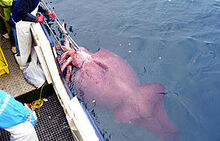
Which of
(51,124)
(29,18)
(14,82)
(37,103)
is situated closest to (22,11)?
(29,18)

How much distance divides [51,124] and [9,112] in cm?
141

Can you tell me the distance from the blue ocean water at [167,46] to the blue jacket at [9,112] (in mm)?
2452

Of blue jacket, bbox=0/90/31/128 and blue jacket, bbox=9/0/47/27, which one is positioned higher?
blue jacket, bbox=9/0/47/27

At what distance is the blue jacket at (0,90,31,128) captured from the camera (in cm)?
321

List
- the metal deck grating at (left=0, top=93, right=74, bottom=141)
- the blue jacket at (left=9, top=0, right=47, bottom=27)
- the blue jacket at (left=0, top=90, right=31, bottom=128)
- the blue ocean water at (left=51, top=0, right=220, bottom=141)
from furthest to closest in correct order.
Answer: the blue ocean water at (left=51, top=0, right=220, bottom=141) → the blue jacket at (left=9, top=0, right=47, bottom=27) → the metal deck grating at (left=0, top=93, right=74, bottom=141) → the blue jacket at (left=0, top=90, right=31, bottom=128)

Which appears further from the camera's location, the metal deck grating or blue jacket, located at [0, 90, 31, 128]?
the metal deck grating

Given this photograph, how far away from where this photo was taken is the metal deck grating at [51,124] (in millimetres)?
4332

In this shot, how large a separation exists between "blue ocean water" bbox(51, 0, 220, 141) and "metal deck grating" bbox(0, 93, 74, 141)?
3.98ft

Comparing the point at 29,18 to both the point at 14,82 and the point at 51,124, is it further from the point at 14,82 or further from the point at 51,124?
the point at 51,124

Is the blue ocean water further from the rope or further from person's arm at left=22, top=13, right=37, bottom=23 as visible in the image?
person's arm at left=22, top=13, right=37, bottom=23

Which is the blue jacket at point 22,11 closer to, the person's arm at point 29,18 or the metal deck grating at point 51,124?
the person's arm at point 29,18

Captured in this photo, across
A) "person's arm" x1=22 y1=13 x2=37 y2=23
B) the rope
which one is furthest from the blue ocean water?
"person's arm" x1=22 y1=13 x2=37 y2=23

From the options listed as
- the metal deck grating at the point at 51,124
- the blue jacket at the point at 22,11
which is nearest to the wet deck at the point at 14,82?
the metal deck grating at the point at 51,124

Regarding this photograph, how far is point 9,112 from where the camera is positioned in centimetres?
328
